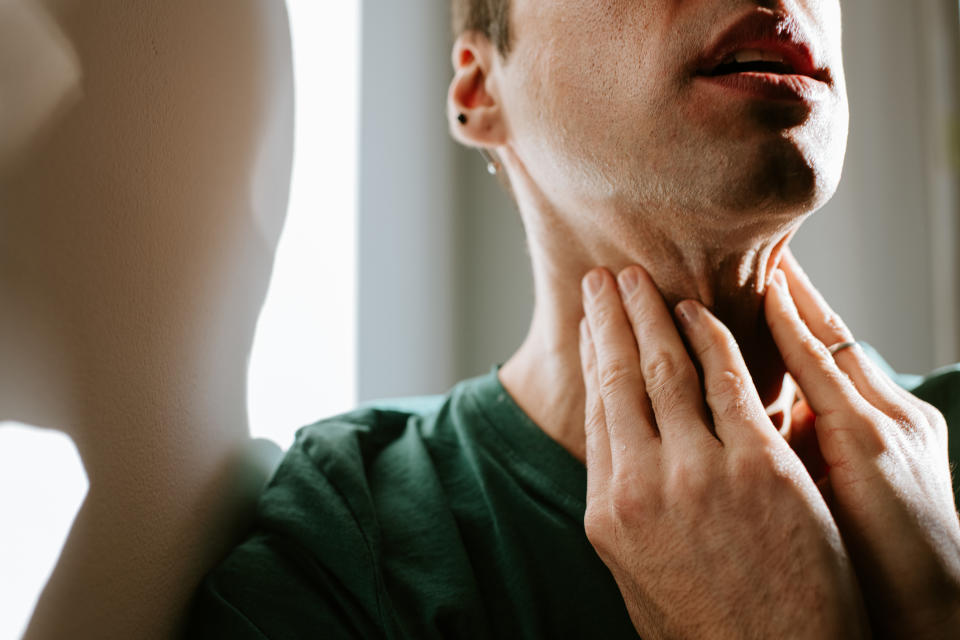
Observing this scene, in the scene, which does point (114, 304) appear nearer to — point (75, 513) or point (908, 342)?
point (75, 513)

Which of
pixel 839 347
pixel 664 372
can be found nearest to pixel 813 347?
pixel 839 347

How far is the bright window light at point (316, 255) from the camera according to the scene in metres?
0.95

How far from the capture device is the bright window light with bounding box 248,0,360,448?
3.12ft

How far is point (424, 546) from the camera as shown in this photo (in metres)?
0.83

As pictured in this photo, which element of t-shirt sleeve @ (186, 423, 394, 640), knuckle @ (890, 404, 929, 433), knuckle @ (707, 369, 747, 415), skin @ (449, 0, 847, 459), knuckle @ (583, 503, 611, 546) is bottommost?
t-shirt sleeve @ (186, 423, 394, 640)

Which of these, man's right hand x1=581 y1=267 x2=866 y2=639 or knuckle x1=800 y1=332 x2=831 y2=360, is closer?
man's right hand x1=581 y1=267 x2=866 y2=639

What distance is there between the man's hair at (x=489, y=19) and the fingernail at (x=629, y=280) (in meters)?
0.36

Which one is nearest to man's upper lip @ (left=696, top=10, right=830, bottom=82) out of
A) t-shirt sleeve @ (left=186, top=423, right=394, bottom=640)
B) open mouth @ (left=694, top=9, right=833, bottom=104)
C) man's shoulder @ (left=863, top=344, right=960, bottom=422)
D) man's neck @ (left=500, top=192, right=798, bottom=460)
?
open mouth @ (left=694, top=9, right=833, bottom=104)

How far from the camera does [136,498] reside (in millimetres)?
644

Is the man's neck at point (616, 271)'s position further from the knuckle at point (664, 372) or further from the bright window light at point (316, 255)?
the bright window light at point (316, 255)

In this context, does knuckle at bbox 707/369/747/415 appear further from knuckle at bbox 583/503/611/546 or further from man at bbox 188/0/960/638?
knuckle at bbox 583/503/611/546

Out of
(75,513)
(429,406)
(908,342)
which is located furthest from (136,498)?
(908,342)

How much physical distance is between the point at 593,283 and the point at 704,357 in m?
0.20

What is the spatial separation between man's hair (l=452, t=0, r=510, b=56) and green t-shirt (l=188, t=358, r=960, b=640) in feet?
1.72
